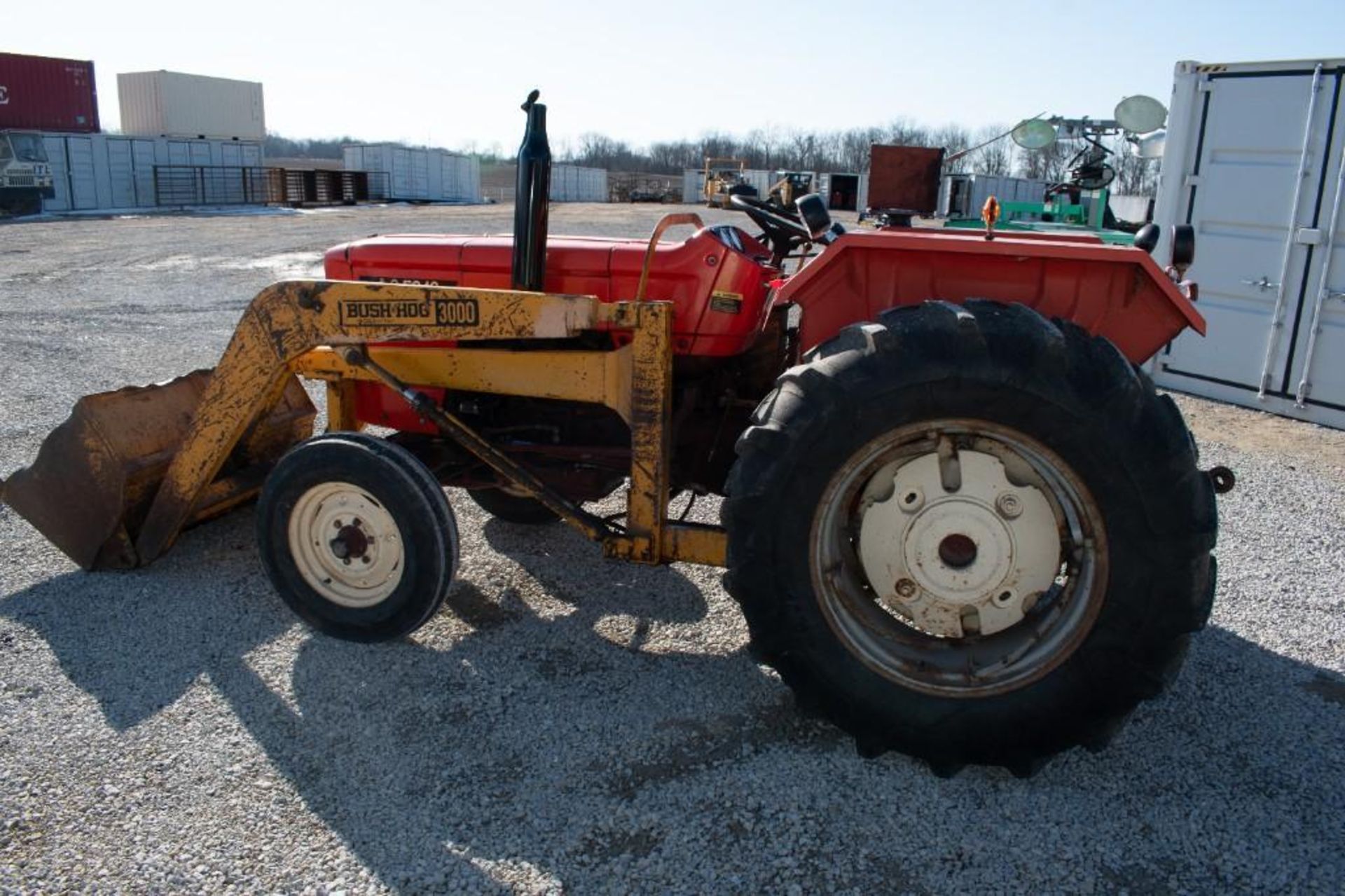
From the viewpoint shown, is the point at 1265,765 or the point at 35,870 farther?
the point at 1265,765

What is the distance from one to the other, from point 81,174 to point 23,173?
7.86 feet

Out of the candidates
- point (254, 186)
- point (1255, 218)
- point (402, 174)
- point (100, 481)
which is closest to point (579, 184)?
point (402, 174)

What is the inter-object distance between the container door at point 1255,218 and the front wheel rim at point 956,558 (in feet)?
19.5

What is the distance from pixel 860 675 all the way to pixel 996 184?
3635cm

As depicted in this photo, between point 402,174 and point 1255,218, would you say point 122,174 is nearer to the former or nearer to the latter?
point 402,174

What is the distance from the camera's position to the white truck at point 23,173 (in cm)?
2675

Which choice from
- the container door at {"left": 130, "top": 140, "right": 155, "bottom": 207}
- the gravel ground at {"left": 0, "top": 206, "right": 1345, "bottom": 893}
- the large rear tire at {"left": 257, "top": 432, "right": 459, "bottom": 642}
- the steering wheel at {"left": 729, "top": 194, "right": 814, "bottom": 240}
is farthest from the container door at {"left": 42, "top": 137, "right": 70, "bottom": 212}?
the steering wheel at {"left": 729, "top": 194, "right": 814, "bottom": 240}

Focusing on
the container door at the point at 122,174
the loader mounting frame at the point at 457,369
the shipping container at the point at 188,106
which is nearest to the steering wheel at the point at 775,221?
the loader mounting frame at the point at 457,369

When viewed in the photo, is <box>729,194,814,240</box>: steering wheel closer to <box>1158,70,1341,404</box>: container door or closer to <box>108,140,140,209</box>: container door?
<box>1158,70,1341,404</box>: container door

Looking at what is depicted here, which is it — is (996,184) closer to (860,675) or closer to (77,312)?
(77,312)

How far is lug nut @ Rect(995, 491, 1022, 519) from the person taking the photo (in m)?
2.84

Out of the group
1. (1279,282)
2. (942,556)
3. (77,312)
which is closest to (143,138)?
(77,312)

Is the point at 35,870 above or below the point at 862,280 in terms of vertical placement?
below

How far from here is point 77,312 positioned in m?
11.2
